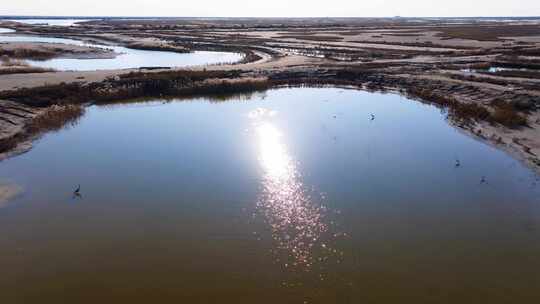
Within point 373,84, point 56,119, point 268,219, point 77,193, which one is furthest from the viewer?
point 373,84

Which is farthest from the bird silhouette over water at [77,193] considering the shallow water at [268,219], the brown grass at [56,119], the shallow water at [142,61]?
the shallow water at [142,61]

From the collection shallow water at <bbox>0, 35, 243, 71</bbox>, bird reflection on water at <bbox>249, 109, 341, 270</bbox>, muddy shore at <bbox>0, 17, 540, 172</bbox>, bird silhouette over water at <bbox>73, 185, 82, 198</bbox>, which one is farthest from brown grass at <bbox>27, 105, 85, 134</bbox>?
shallow water at <bbox>0, 35, 243, 71</bbox>

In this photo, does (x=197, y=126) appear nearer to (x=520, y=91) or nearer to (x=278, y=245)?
(x=278, y=245)

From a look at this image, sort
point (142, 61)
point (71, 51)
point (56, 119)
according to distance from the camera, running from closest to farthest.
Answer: point (56, 119) → point (142, 61) → point (71, 51)

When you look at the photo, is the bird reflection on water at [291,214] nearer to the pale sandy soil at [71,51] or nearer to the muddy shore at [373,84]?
the muddy shore at [373,84]

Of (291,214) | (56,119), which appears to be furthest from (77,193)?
(56,119)

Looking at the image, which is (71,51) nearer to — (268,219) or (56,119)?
(56,119)
